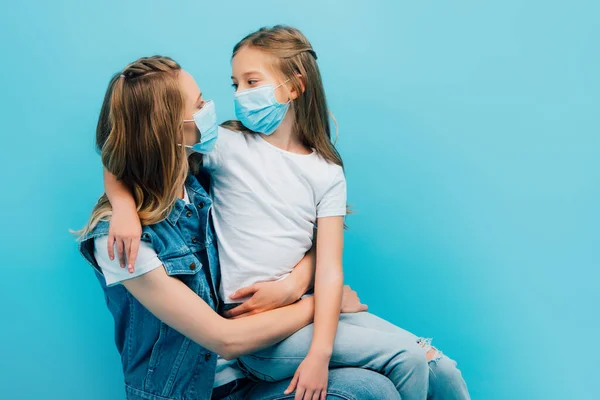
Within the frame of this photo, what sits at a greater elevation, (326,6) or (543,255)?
(326,6)

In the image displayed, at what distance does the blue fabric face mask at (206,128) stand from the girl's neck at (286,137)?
0.17 m

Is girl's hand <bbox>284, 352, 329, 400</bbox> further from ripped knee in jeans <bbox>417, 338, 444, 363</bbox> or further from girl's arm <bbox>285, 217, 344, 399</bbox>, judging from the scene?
ripped knee in jeans <bbox>417, 338, 444, 363</bbox>

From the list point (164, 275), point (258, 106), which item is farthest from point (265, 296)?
point (258, 106)

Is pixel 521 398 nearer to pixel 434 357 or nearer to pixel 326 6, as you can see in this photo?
pixel 434 357

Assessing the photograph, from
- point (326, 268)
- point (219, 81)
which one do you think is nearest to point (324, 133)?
point (326, 268)

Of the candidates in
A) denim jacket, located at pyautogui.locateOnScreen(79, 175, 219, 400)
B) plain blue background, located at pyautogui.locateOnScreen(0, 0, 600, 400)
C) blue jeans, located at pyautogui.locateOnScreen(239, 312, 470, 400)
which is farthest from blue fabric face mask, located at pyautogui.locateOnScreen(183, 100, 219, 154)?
plain blue background, located at pyautogui.locateOnScreen(0, 0, 600, 400)

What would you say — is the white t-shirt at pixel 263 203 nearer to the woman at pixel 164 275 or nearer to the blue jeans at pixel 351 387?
the woman at pixel 164 275

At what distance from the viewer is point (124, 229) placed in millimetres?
1454

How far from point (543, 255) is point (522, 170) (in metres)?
0.27

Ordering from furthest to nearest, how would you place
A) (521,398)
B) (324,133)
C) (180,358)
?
1. (521,398)
2. (324,133)
3. (180,358)

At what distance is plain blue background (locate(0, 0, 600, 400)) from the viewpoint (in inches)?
81.8

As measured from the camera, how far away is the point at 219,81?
225 cm

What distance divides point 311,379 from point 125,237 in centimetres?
47

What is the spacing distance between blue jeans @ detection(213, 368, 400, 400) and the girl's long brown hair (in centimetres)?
53
